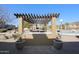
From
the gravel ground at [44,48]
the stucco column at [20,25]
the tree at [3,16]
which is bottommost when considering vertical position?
the gravel ground at [44,48]

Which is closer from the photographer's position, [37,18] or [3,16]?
[3,16]

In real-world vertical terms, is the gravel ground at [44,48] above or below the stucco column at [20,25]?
below

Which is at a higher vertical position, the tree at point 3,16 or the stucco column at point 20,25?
the tree at point 3,16

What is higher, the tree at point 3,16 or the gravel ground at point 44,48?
the tree at point 3,16

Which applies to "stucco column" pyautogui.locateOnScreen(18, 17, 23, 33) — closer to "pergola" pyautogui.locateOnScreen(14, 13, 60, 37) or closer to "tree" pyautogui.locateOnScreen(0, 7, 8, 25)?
"pergola" pyautogui.locateOnScreen(14, 13, 60, 37)

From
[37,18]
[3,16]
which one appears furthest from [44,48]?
[3,16]

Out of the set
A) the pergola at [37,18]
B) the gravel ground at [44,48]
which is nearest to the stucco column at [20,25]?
the pergola at [37,18]

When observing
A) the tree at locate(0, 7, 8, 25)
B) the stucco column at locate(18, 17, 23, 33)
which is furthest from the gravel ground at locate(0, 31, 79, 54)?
the tree at locate(0, 7, 8, 25)

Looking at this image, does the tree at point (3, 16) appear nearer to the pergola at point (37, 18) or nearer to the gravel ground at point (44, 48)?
the pergola at point (37, 18)

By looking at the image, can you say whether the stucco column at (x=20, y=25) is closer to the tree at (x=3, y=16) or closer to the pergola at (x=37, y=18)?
the pergola at (x=37, y=18)

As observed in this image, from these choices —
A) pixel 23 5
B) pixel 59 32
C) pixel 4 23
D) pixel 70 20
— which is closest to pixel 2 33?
pixel 4 23

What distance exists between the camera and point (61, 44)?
408cm

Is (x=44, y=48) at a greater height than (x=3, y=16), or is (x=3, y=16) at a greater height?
(x=3, y=16)

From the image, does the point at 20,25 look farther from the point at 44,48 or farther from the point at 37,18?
the point at 44,48
